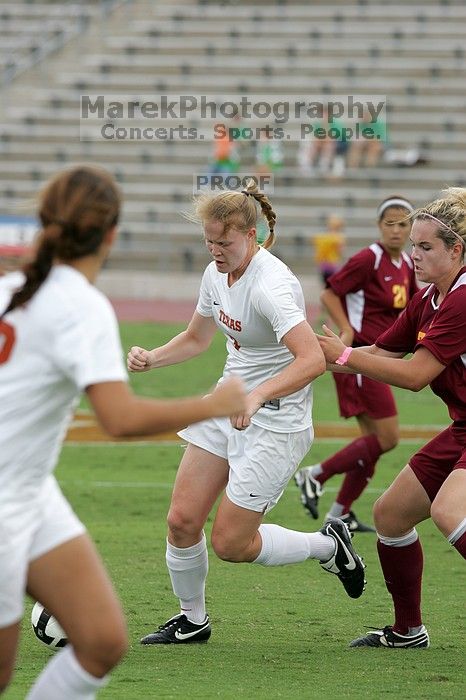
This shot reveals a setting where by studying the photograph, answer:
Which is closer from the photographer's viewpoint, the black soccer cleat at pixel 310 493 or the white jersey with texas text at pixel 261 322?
the white jersey with texas text at pixel 261 322

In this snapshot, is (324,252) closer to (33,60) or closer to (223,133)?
(223,133)

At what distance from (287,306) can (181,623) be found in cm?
149

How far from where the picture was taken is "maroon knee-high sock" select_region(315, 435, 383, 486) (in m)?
8.70

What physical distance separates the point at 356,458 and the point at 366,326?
35.3 inches

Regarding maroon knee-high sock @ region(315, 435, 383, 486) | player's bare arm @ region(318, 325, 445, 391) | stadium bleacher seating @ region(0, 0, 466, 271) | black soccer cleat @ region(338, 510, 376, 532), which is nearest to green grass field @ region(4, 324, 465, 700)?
black soccer cleat @ region(338, 510, 376, 532)

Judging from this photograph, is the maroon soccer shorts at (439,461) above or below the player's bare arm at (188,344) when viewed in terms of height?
below

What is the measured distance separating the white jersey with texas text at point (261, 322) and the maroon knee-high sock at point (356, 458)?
2781 mm

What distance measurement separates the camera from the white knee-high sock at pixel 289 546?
590cm

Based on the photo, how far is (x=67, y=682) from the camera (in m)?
3.58

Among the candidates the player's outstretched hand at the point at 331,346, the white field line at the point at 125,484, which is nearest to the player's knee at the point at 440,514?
the player's outstretched hand at the point at 331,346

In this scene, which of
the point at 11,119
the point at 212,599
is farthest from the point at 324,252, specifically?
the point at 212,599

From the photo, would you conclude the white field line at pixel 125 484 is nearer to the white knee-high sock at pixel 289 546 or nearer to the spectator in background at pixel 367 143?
the white knee-high sock at pixel 289 546

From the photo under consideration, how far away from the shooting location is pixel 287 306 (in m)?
5.49

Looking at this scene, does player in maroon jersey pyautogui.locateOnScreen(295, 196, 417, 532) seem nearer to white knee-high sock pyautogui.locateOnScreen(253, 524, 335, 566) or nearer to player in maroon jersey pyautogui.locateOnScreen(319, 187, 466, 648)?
white knee-high sock pyautogui.locateOnScreen(253, 524, 335, 566)
